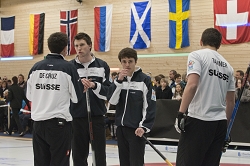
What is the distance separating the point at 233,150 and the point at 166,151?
159 centimetres

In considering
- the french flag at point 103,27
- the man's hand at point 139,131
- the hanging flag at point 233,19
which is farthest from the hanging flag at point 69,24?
the man's hand at point 139,131

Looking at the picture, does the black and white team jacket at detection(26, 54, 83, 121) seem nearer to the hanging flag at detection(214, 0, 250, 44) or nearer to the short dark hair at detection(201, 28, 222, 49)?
the short dark hair at detection(201, 28, 222, 49)

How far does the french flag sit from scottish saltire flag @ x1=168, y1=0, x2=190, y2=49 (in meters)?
2.68

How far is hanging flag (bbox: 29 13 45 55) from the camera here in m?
18.6

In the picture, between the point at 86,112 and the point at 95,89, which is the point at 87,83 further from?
the point at 86,112

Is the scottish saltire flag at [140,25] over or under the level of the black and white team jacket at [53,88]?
over

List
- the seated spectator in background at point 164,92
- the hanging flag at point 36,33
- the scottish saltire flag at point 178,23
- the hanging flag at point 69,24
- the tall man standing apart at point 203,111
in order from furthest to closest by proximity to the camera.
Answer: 1. the hanging flag at point 36,33
2. the hanging flag at point 69,24
3. the scottish saltire flag at point 178,23
4. the seated spectator in background at point 164,92
5. the tall man standing apart at point 203,111

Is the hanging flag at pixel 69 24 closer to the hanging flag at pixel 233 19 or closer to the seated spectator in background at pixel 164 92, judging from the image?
the hanging flag at pixel 233 19

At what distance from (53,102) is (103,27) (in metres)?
12.7

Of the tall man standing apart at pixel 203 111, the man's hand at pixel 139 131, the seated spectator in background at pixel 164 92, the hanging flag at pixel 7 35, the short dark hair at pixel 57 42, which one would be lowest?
the seated spectator in background at pixel 164 92

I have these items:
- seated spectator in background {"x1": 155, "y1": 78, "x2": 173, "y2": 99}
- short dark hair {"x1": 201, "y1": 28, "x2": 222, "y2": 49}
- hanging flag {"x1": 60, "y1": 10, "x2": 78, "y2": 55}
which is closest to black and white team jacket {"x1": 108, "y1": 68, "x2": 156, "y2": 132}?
short dark hair {"x1": 201, "y1": 28, "x2": 222, "y2": 49}

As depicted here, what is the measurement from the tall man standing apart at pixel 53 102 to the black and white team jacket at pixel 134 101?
1.95 feet

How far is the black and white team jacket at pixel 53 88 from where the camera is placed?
4207 mm

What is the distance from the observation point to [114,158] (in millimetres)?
8805
